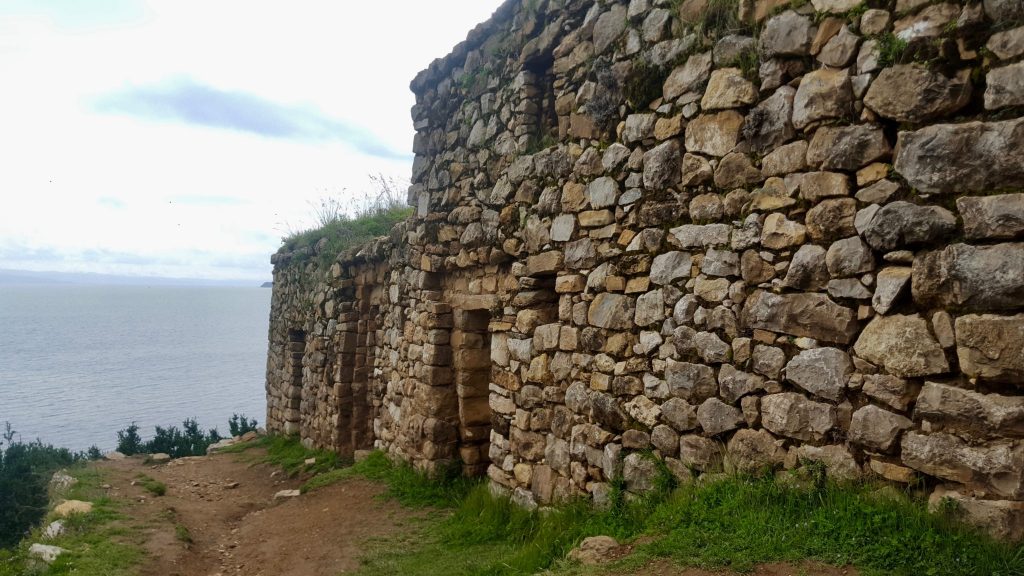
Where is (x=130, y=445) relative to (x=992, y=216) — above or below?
below

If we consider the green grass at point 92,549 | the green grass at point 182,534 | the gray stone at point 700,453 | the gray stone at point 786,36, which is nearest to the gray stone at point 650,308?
the gray stone at point 700,453

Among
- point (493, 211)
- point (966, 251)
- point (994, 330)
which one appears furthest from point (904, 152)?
point (493, 211)

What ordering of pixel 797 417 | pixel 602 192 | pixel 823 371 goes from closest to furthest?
pixel 823 371 < pixel 797 417 < pixel 602 192

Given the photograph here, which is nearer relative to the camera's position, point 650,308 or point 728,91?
point 728,91

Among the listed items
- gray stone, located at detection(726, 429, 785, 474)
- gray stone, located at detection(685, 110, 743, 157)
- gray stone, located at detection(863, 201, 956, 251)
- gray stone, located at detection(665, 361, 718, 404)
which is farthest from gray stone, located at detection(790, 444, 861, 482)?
gray stone, located at detection(685, 110, 743, 157)

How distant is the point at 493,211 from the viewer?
22.6ft

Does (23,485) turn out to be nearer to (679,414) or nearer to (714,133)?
(679,414)

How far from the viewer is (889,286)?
3.27 meters

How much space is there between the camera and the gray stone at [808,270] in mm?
3584

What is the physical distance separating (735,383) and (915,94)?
1693 millimetres

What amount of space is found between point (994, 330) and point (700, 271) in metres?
1.64

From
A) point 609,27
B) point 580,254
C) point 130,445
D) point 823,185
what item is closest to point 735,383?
point 823,185

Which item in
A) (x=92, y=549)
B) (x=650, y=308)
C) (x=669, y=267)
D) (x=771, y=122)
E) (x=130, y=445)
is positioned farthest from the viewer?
(x=130, y=445)

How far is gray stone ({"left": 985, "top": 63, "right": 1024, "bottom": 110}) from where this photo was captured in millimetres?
2928
